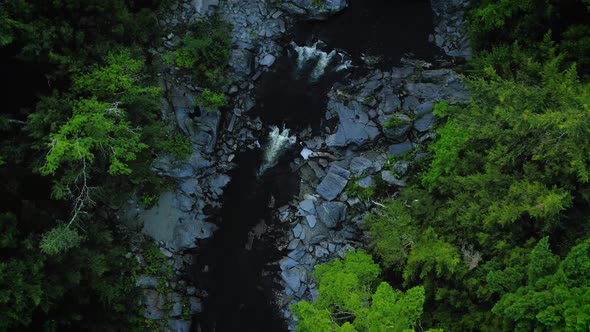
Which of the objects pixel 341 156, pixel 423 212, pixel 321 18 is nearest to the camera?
pixel 423 212

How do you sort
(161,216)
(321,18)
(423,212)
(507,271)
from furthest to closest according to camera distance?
(321,18)
(161,216)
(423,212)
(507,271)

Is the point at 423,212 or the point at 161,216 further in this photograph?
the point at 161,216

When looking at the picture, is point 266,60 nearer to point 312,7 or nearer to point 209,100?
point 312,7

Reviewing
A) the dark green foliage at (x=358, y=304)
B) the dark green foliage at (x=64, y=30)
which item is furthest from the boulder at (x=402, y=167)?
the dark green foliage at (x=64, y=30)

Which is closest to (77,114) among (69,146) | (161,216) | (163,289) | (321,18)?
(69,146)

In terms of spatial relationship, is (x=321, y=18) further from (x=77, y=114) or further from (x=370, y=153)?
(x=77, y=114)

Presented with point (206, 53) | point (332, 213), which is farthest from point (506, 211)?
point (206, 53)

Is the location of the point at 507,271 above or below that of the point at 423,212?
above
